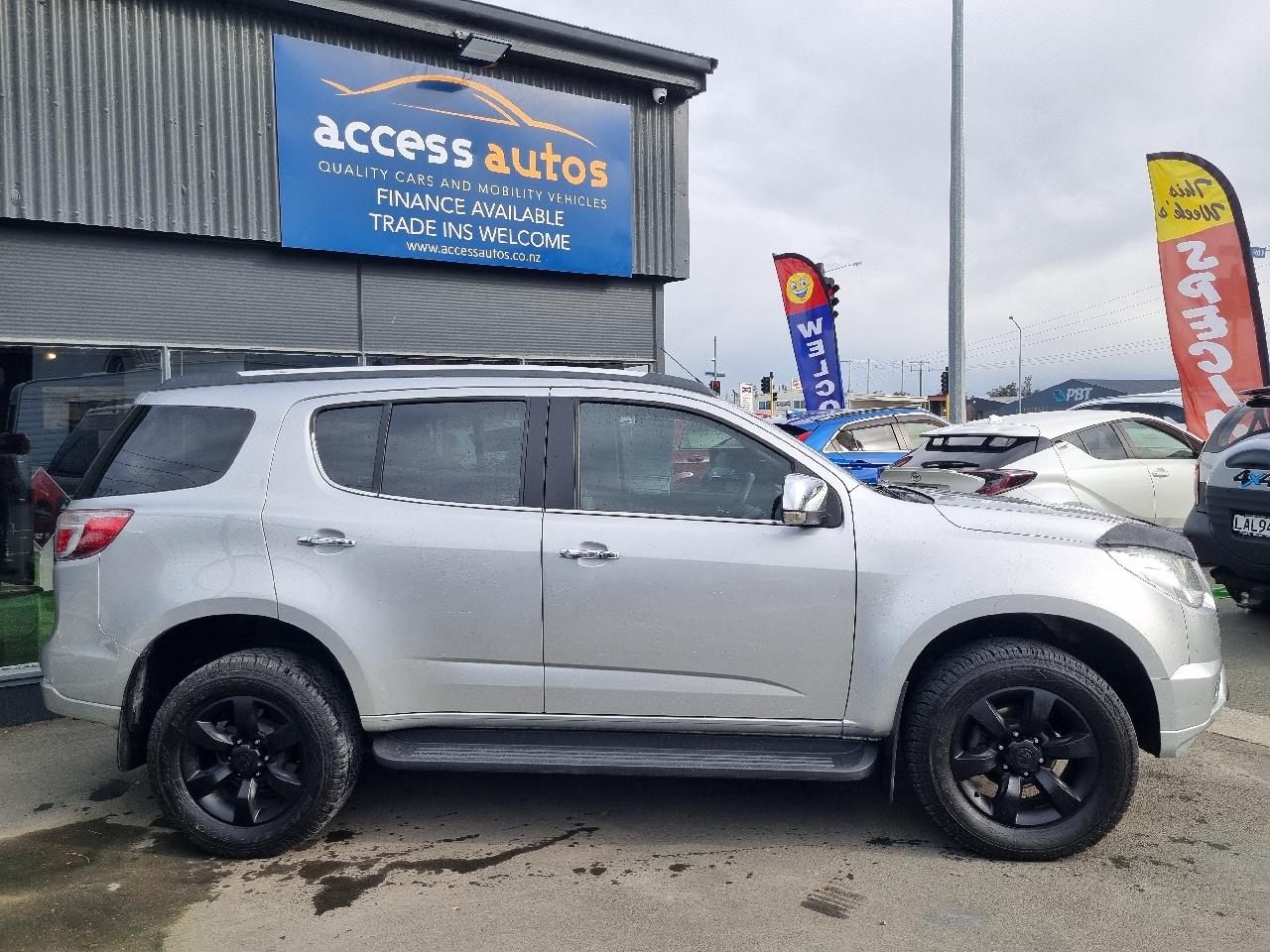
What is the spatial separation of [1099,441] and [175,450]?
24.9ft

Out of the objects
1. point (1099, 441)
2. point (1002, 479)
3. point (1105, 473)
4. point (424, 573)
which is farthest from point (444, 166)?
point (424, 573)

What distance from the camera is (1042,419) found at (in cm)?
879

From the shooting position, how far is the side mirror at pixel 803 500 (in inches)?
144

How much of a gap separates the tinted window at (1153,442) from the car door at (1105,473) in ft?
0.43

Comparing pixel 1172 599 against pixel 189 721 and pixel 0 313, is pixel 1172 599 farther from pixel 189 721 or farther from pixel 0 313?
pixel 0 313

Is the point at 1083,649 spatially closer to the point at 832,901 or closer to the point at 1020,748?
the point at 1020,748

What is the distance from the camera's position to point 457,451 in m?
4.01

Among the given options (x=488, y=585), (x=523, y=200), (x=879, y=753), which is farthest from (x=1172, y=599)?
(x=523, y=200)

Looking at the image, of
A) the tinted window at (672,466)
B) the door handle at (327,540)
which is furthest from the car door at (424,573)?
the tinted window at (672,466)

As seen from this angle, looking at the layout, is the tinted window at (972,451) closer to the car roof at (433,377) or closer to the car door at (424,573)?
the car roof at (433,377)

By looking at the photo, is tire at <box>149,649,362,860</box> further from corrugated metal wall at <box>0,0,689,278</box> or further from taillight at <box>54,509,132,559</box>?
corrugated metal wall at <box>0,0,689,278</box>

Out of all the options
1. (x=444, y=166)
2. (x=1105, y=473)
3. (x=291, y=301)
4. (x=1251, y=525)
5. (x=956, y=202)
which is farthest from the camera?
(x=956, y=202)

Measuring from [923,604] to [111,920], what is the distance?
311 centimetres

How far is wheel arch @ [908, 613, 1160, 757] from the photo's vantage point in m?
3.86
